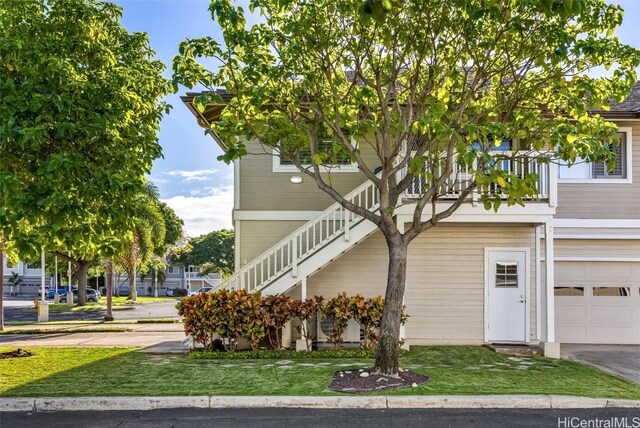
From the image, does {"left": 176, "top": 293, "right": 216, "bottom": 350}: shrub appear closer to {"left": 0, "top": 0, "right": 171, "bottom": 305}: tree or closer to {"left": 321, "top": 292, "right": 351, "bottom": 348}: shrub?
{"left": 0, "top": 0, "right": 171, "bottom": 305}: tree

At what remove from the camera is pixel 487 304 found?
11.7 m

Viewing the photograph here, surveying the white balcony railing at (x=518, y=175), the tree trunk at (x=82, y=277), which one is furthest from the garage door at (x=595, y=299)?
the tree trunk at (x=82, y=277)

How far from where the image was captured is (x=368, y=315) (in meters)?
10.3

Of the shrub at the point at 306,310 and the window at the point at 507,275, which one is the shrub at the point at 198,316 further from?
the window at the point at 507,275

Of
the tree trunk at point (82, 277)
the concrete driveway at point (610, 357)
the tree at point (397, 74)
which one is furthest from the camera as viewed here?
the tree trunk at point (82, 277)

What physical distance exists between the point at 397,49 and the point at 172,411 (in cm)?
671

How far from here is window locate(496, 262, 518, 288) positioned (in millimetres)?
11773

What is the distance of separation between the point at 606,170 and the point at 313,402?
9784mm

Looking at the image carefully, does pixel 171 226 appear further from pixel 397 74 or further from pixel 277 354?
pixel 397 74

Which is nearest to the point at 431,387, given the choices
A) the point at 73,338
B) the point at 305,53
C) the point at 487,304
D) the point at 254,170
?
the point at 487,304

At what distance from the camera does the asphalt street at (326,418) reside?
19.7ft

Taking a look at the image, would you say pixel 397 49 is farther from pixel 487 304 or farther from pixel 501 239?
pixel 487 304

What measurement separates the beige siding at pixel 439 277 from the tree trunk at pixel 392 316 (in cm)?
352

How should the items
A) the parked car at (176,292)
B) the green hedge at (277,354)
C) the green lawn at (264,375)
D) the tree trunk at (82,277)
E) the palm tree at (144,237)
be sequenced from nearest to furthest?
the green lawn at (264,375) < the green hedge at (277,354) < the palm tree at (144,237) < the tree trunk at (82,277) < the parked car at (176,292)
